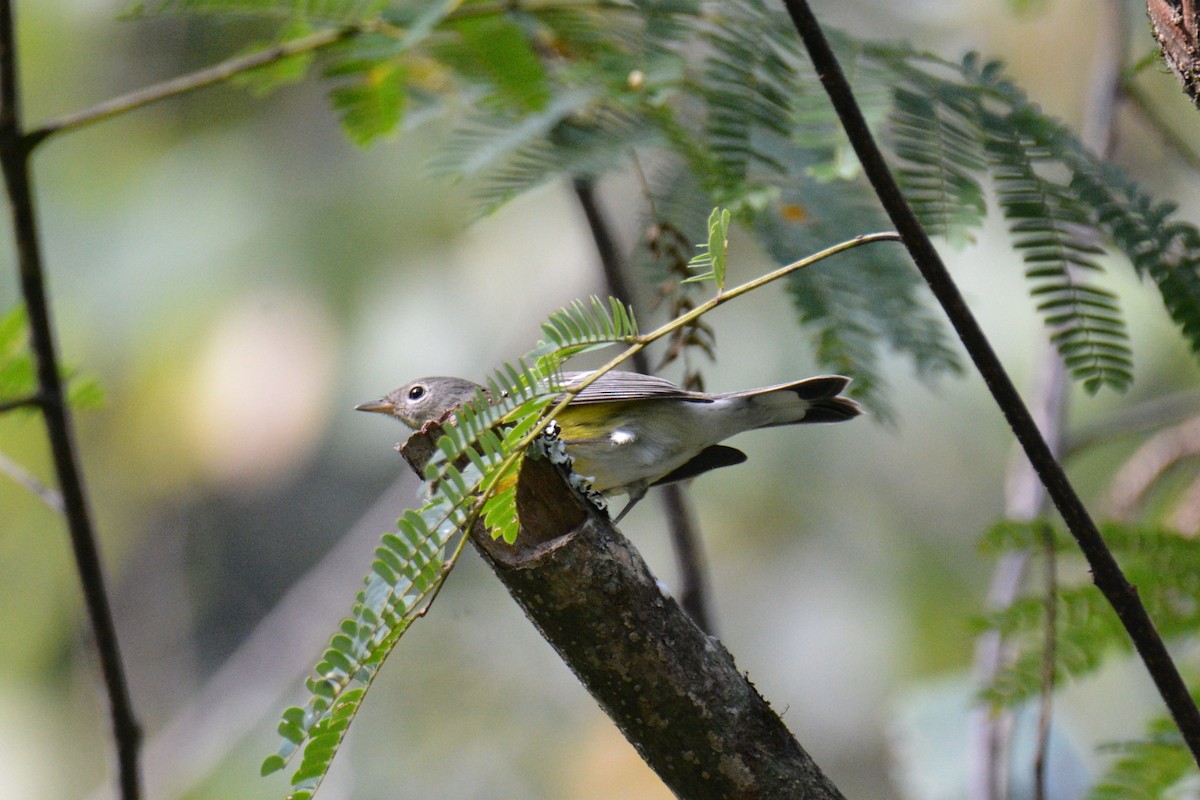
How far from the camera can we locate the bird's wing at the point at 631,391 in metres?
3.26

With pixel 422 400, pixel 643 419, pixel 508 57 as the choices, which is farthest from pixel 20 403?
pixel 643 419

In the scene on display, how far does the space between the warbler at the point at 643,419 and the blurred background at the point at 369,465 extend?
4.44 metres

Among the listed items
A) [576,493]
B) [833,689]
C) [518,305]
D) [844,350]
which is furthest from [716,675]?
[833,689]

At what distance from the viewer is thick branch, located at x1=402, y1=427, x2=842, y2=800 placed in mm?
1848

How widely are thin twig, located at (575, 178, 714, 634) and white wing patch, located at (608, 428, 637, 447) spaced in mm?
488

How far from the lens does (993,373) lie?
1.72m

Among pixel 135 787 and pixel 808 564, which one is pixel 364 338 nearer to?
pixel 808 564

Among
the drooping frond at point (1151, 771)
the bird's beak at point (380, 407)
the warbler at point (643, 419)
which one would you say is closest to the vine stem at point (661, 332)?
the warbler at point (643, 419)

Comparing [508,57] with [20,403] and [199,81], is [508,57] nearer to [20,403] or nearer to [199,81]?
[199,81]

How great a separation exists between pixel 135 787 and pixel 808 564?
8.05 metres

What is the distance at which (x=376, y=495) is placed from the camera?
11.6m

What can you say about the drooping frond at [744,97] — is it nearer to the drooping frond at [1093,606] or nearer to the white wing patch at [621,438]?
the white wing patch at [621,438]

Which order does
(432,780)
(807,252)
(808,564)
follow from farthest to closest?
(808,564) → (432,780) → (807,252)

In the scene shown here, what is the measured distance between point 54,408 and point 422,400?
1.04m
